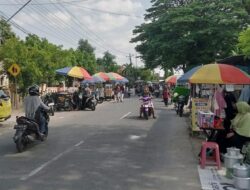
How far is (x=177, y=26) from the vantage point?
35750 mm

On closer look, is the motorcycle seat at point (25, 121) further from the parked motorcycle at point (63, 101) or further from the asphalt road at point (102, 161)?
the parked motorcycle at point (63, 101)

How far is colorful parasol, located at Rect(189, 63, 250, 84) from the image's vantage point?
36.8 feet

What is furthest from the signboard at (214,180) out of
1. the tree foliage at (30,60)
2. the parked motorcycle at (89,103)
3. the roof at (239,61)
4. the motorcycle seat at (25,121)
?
the tree foliage at (30,60)

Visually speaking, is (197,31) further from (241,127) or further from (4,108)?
(241,127)

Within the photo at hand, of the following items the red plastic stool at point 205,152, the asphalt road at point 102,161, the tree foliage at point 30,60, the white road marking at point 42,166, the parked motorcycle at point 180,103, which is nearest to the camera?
the asphalt road at point 102,161

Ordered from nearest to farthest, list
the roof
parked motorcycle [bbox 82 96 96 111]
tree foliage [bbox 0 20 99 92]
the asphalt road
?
the asphalt road → the roof → tree foliage [bbox 0 20 99 92] → parked motorcycle [bbox 82 96 96 111]

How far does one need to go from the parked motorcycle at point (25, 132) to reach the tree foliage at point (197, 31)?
2472cm

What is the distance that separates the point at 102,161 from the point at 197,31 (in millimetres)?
27029

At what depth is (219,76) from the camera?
1127 cm

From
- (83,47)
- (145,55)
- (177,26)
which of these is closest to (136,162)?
(177,26)

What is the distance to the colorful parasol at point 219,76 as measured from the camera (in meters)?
11.2

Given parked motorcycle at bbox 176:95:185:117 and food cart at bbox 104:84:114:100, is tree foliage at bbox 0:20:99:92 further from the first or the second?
parked motorcycle at bbox 176:95:185:117

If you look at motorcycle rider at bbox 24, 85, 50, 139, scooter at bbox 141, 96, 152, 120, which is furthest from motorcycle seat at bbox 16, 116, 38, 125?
scooter at bbox 141, 96, 152, 120

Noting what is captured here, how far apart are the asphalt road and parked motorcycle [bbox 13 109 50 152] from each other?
228 millimetres
